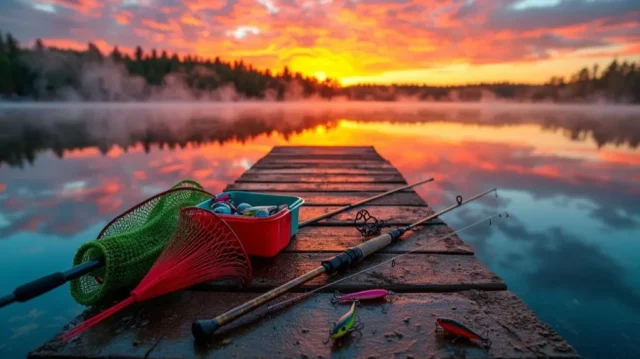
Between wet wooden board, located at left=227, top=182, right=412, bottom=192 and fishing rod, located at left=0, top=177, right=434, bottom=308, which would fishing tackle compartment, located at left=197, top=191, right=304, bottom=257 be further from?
wet wooden board, located at left=227, top=182, right=412, bottom=192

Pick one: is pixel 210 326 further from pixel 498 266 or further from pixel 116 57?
pixel 116 57

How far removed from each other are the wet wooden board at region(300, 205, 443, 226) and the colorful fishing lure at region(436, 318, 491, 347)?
2.28m

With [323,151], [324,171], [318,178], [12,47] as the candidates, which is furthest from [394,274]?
[12,47]

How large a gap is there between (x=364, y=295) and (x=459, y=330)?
670 millimetres

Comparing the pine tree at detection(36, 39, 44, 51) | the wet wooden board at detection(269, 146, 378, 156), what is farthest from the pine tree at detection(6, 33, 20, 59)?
the wet wooden board at detection(269, 146, 378, 156)

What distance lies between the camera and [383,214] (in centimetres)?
501

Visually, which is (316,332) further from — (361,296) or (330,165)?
(330,165)

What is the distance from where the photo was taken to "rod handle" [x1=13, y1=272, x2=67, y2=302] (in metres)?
2.10

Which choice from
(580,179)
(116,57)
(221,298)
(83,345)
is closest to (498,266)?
(221,298)

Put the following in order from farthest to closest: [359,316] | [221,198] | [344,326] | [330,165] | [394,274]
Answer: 1. [330,165]
2. [221,198]
3. [394,274]
4. [359,316]
5. [344,326]

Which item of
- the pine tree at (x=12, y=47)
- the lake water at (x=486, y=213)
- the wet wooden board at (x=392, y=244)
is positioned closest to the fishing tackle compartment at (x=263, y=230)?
the wet wooden board at (x=392, y=244)

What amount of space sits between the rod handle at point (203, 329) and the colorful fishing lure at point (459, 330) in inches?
49.9

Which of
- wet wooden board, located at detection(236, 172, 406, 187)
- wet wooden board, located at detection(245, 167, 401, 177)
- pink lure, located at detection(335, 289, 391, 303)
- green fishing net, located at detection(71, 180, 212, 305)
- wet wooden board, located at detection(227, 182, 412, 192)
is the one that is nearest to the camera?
green fishing net, located at detection(71, 180, 212, 305)

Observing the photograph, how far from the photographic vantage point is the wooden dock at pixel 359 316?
2115 millimetres
